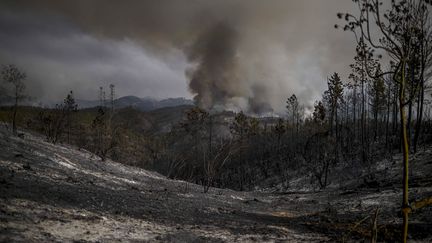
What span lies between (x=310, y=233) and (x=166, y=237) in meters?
6.12

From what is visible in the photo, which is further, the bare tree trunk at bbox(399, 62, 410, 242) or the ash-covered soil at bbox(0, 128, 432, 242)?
the ash-covered soil at bbox(0, 128, 432, 242)

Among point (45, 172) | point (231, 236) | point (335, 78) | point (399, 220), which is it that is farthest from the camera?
point (335, 78)

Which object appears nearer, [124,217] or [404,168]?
[404,168]

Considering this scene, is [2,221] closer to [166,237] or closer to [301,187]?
[166,237]

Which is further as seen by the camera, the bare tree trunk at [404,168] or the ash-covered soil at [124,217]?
the ash-covered soil at [124,217]

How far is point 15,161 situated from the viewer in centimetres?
1548

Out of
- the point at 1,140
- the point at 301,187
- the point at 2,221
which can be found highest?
the point at 1,140

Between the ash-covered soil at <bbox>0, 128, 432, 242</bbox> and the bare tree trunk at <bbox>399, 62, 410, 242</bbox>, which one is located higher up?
the bare tree trunk at <bbox>399, 62, 410, 242</bbox>

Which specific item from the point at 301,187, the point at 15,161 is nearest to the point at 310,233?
the point at 15,161

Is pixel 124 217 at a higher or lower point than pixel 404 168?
lower

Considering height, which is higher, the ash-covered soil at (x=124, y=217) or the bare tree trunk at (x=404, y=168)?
the bare tree trunk at (x=404, y=168)

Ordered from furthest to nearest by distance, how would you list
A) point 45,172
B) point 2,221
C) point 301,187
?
point 301,187 → point 45,172 → point 2,221

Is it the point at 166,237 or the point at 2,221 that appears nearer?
the point at 2,221

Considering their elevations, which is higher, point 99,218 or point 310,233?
point 99,218
